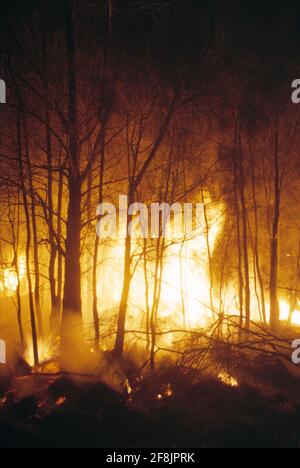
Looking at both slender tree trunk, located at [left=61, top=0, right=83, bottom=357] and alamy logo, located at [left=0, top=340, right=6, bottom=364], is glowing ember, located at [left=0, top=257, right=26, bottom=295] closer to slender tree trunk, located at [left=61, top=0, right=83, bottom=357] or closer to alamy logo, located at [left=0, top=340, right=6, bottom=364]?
alamy logo, located at [left=0, top=340, right=6, bottom=364]

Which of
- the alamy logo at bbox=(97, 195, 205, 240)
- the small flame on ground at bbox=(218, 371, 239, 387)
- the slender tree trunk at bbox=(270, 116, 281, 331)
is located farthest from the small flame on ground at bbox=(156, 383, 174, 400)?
the slender tree trunk at bbox=(270, 116, 281, 331)

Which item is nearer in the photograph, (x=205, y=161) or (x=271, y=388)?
(x=271, y=388)

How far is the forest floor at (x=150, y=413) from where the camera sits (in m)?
6.75

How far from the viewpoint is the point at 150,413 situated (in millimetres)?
7840

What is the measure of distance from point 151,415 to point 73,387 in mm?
1976

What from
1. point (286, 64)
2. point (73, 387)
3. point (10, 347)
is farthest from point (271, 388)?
point (286, 64)

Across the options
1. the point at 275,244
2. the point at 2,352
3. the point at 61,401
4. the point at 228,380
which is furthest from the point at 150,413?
the point at 275,244

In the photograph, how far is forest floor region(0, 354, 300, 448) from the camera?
6.75m

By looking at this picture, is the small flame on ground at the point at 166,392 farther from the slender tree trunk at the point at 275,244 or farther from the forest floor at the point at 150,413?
the slender tree trunk at the point at 275,244

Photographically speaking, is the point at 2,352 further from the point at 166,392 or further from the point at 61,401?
the point at 166,392

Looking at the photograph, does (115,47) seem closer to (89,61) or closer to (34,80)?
(89,61)

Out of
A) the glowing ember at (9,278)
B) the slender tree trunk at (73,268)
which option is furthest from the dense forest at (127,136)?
the glowing ember at (9,278)

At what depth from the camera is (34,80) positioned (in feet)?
32.3
